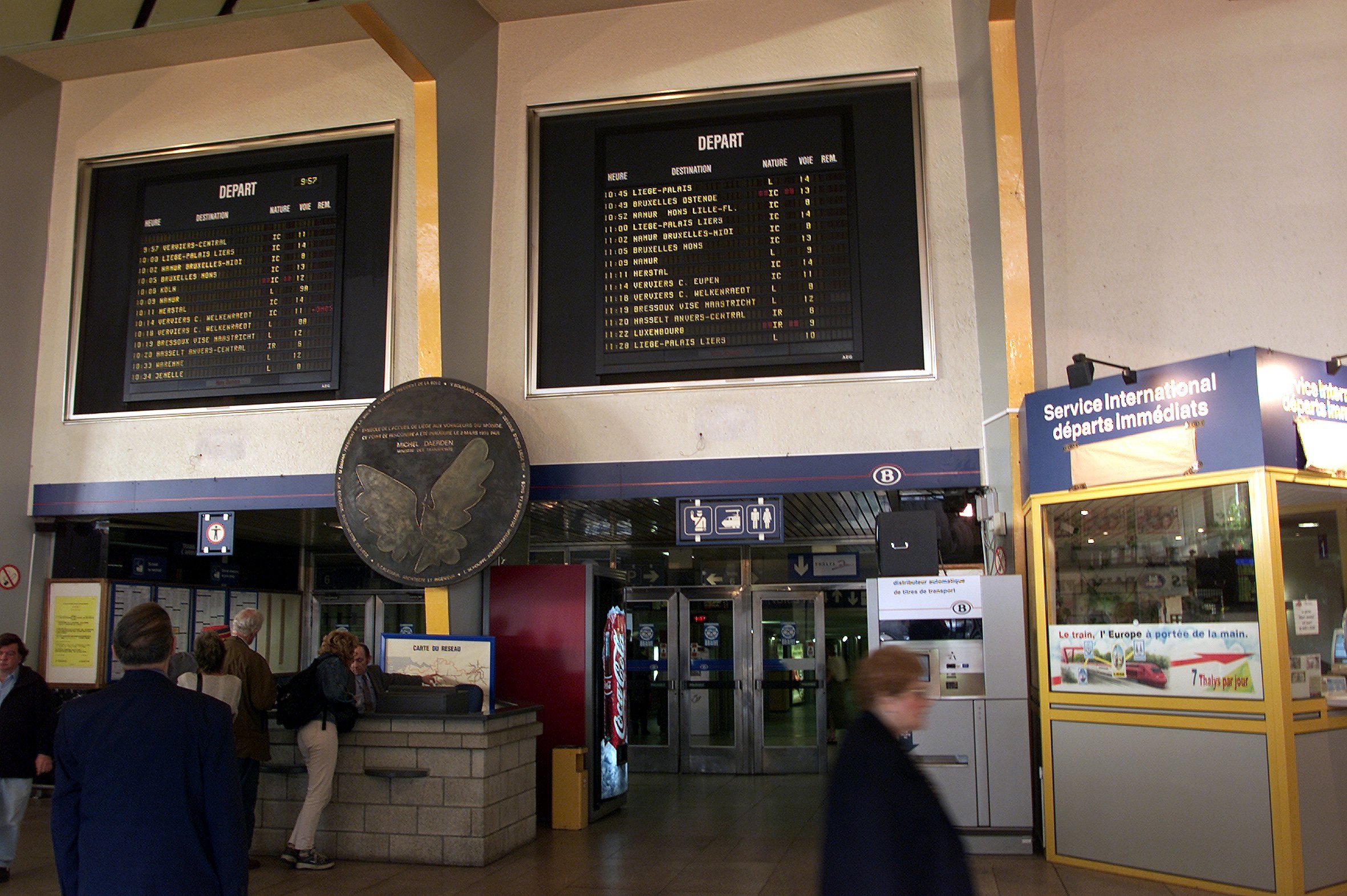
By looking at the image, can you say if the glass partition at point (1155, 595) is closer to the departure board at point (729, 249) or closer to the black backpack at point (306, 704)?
the departure board at point (729, 249)

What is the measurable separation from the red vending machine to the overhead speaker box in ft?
7.80

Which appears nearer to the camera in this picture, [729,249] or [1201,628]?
[1201,628]

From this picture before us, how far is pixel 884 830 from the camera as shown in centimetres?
246

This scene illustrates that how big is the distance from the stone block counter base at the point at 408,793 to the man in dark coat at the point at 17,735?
1.30m

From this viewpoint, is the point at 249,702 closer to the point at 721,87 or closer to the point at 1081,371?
the point at 1081,371

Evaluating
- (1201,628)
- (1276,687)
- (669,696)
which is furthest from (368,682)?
(1276,687)

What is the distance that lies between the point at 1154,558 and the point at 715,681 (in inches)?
217

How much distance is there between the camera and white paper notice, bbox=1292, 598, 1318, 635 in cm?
542

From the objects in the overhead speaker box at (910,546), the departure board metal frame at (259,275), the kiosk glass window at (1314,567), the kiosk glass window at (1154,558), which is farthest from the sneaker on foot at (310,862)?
the kiosk glass window at (1314,567)

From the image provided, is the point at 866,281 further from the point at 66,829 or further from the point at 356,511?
the point at 66,829

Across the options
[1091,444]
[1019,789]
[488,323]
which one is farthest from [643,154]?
[1019,789]

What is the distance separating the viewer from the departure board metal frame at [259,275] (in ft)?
26.8

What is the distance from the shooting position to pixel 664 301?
7.71m

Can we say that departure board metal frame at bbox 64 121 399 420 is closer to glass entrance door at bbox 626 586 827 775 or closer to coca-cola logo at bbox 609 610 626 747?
coca-cola logo at bbox 609 610 626 747
